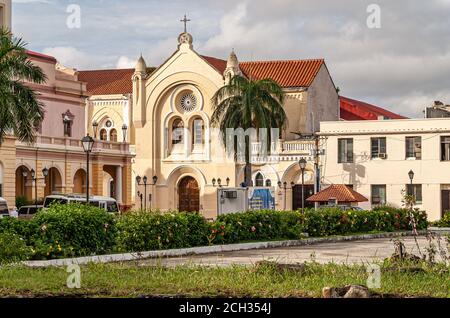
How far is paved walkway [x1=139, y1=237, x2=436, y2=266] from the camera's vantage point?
910 inches

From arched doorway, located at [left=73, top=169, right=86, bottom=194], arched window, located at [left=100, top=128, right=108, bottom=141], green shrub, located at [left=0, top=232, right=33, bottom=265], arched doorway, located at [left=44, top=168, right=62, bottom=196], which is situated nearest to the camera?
green shrub, located at [left=0, top=232, right=33, bottom=265]

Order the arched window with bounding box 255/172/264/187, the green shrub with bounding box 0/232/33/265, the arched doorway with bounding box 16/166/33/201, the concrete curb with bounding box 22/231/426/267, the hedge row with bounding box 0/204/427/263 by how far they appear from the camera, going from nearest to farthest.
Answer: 1. the green shrub with bounding box 0/232/33/265
2. the concrete curb with bounding box 22/231/426/267
3. the hedge row with bounding box 0/204/427/263
4. the arched doorway with bounding box 16/166/33/201
5. the arched window with bounding box 255/172/264/187

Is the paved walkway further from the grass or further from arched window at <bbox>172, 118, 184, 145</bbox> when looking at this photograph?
arched window at <bbox>172, 118, 184, 145</bbox>

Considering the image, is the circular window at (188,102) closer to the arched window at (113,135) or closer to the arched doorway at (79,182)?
the arched window at (113,135)

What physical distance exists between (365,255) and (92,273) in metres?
10.6

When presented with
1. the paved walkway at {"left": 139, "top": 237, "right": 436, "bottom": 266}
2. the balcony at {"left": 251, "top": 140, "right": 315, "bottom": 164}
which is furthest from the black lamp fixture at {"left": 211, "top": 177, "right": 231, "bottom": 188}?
the paved walkway at {"left": 139, "top": 237, "right": 436, "bottom": 266}

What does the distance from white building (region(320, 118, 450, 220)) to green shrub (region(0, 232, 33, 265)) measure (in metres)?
42.3

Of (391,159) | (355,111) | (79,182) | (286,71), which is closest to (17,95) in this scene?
(79,182)

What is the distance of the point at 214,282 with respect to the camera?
15.8m

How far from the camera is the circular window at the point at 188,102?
251 feet

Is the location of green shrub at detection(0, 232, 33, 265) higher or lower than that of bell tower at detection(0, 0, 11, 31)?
lower

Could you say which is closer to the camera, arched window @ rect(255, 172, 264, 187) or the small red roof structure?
the small red roof structure

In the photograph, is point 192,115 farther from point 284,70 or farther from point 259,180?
point 259,180
